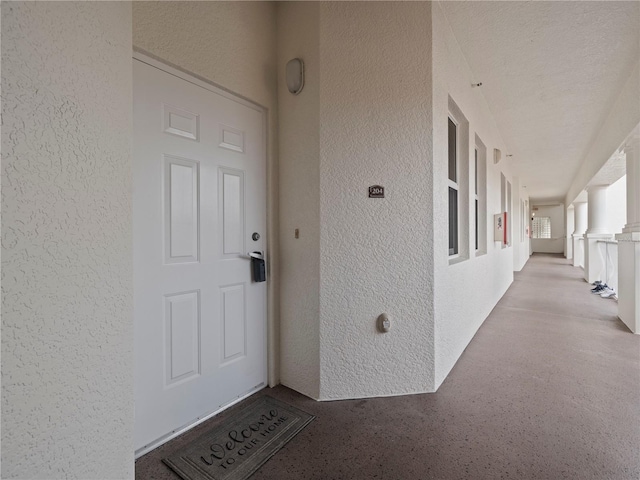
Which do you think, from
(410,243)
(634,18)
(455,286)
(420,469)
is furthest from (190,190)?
(634,18)

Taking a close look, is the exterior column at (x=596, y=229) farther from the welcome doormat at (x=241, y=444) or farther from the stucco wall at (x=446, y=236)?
the welcome doormat at (x=241, y=444)

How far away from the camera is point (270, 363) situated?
7.05 feet

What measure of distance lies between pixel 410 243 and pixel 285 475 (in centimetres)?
154

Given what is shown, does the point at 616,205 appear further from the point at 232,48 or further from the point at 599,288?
the point at 232,48

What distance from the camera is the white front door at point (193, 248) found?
1.48m

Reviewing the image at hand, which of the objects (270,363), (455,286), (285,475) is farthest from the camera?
(455,286)

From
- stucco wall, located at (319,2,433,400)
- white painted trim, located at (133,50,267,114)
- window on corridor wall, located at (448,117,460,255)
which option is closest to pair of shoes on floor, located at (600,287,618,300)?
window on corridor wall, located at (448,117,460,255)

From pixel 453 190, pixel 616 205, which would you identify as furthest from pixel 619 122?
pixel 616 205

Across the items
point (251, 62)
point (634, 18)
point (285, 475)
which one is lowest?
point (285, 475)

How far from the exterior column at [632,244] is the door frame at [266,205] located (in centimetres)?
401

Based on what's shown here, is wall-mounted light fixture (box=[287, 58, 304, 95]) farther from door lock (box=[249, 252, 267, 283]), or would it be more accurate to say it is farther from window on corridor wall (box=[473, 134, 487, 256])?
window on corridor wall (box=[473, 134, 487, 256])

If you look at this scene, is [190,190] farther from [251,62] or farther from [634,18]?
[634,18]

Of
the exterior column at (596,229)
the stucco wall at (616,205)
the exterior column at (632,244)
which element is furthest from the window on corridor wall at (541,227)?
the exterior column at (632,244)

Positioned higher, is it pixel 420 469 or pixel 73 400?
pixel 73 400
